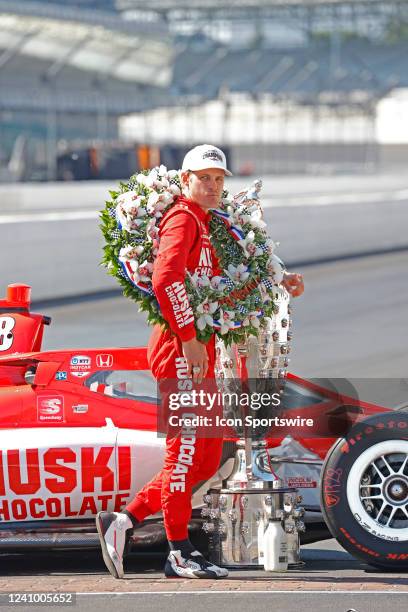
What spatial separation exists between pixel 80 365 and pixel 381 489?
1533 millimetres

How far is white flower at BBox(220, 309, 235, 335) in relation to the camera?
5.29 metres

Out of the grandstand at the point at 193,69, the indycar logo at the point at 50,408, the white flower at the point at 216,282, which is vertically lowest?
the indycar logo at the point at 50,408

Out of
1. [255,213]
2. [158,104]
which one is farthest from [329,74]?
[255,213]

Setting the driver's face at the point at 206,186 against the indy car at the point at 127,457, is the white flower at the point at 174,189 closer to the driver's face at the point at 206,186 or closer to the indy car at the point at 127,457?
the driver's face at the point at 206,186

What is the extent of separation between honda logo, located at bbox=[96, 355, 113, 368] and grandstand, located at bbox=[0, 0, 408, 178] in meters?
33.1

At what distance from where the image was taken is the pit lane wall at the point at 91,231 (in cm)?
1697

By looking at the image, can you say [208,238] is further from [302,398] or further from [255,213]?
Result: [302,398]

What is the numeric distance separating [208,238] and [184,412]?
77 centimetres

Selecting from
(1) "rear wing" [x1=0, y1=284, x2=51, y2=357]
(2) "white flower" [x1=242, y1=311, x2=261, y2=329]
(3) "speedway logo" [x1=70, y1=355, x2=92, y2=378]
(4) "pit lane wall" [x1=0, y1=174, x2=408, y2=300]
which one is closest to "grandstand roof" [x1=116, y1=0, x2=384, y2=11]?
(4) "pit lane wall" [x1=0, y1=174, x2=408, y2=300]

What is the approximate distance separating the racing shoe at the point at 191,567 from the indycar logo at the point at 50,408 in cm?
90

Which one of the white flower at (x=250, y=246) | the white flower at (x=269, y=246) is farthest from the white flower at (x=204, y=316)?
the white flower at (x=269, y=246)

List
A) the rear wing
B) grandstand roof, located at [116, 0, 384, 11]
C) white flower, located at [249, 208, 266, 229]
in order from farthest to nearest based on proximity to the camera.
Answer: grandstand roof, located at [116, 0, 384, 11]
the rear wing
white flower, located at [249, 208, 266, 229]

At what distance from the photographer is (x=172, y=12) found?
74.1 m

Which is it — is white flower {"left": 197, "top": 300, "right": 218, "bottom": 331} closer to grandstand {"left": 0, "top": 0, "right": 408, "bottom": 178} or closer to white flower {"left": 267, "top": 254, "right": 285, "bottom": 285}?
white flower {"left": 267, "top": 254, "right": 285, "bottom": 285}
